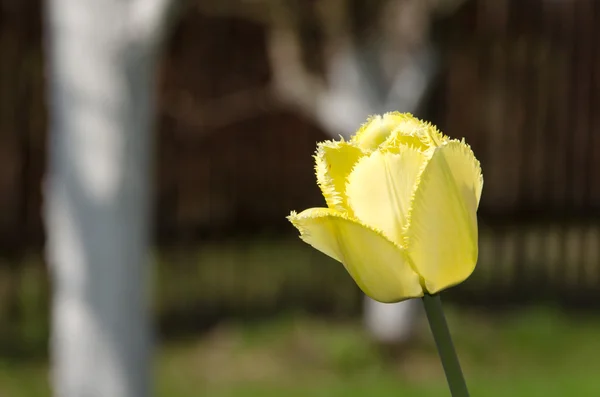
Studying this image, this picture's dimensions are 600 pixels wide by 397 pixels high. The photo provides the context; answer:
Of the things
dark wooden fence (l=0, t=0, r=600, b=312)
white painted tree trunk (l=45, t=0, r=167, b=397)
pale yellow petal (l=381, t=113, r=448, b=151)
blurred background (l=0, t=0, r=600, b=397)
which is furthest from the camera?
dark wooden fence (l=0, t=0, r=600, b=312)

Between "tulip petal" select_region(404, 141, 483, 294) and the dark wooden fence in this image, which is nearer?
"tulip petal" select_region(404, 141, 483, 294)

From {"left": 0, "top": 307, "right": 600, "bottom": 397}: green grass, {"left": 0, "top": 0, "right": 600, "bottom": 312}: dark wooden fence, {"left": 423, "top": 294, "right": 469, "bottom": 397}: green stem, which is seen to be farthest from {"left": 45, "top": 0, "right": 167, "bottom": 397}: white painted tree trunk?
{"left": 423, "top": 294, "right": 469, "bottom": 397}: green stem

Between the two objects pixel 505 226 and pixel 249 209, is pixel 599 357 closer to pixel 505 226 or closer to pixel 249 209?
pixel 505 226

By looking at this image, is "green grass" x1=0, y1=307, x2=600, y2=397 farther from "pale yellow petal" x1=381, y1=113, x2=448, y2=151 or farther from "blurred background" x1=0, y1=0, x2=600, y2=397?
"pale yellow petal" x1=381, y1=113, x2=448, y2=151

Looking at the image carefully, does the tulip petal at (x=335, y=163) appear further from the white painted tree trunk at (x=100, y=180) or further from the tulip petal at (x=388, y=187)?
the white painted tree trunk at (x=100, y=180)

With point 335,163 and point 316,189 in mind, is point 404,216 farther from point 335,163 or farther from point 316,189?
point 316,189

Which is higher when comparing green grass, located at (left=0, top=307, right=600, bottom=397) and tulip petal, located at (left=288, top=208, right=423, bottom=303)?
green grass, located at (left=0, top=307, right=600, bottom=397)

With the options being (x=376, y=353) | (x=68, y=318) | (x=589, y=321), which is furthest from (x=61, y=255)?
(x=589, y=321)
